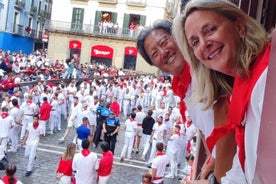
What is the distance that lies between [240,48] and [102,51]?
4136 centimetres

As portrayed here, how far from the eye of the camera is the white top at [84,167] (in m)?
9.71

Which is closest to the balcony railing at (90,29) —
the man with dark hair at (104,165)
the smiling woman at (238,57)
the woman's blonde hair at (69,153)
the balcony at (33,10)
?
the balcony at (33,10)

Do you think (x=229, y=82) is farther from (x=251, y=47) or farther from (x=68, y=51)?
(x=68, y=51)

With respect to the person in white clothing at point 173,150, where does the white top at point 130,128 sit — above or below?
above

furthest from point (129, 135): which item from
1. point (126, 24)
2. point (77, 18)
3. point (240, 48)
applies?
point (77, 18)

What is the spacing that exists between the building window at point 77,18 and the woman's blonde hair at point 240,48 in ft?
139

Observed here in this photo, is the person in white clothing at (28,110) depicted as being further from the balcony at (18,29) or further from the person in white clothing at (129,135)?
the balcony at (18,29)

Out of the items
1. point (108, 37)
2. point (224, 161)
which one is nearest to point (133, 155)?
point (224, 161)

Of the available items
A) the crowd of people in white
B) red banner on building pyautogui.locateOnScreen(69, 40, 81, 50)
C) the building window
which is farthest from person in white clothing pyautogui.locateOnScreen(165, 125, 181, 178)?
the building window

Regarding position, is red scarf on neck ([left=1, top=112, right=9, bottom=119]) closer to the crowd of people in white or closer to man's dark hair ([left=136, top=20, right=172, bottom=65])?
the crowd of people in white

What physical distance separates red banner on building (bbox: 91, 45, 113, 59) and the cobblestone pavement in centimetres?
2642

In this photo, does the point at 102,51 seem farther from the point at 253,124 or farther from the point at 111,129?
the point at 253,124

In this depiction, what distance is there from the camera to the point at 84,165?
973 centimetres

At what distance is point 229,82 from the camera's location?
175 cm
